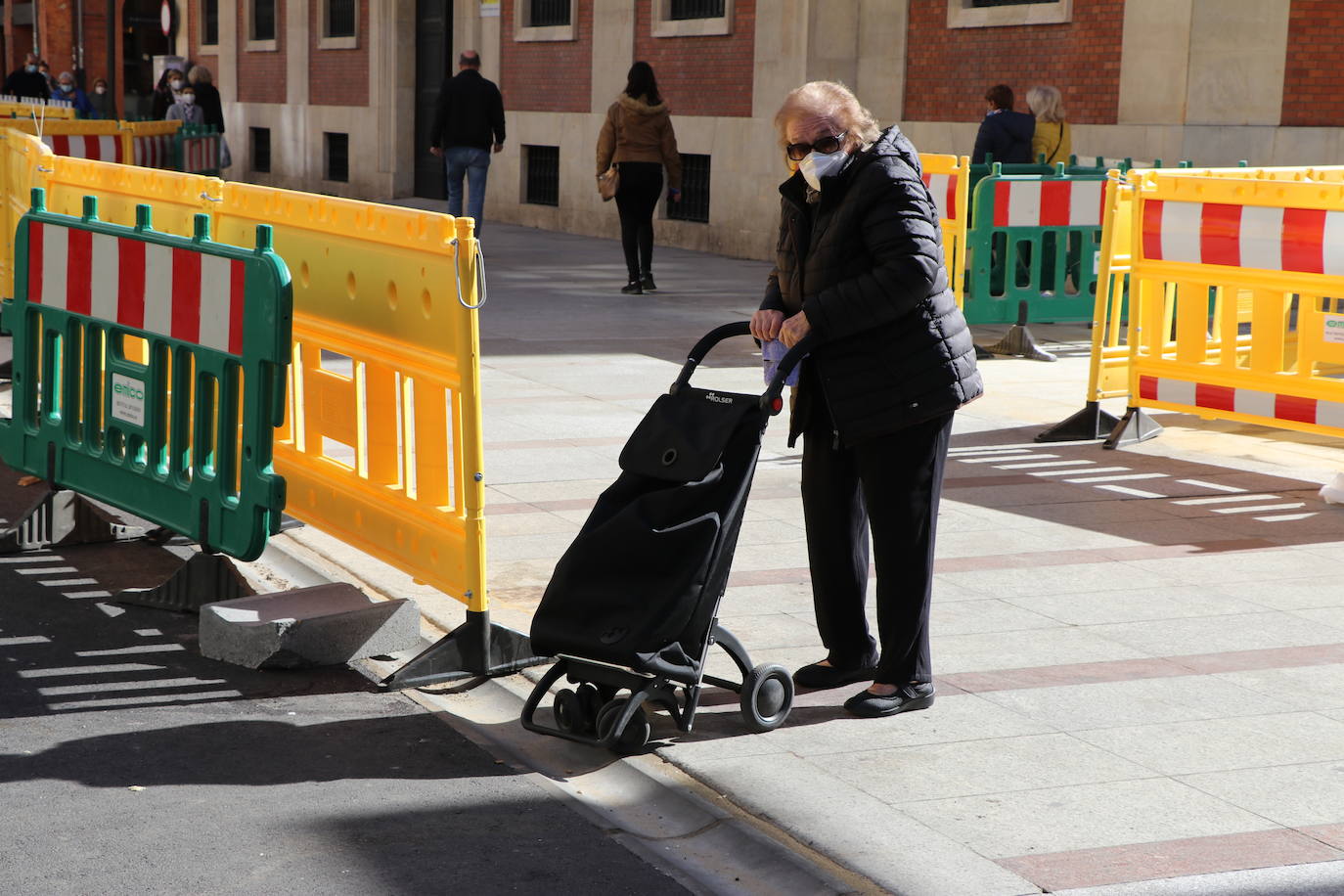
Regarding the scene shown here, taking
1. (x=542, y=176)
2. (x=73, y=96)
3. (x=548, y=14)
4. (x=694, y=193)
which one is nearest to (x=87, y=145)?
(x=694, y=193)

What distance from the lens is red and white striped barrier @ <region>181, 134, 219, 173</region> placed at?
18.1 metres

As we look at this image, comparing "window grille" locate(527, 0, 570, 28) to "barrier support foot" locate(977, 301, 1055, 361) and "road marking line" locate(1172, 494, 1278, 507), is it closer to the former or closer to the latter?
"barrier support foot" locate(977, 301, 1055, 361)

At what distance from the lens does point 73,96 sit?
31484mm

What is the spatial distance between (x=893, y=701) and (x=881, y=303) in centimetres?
109

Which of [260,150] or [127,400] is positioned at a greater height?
[260,150]

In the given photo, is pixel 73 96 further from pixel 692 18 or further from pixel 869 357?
pixel 869 357

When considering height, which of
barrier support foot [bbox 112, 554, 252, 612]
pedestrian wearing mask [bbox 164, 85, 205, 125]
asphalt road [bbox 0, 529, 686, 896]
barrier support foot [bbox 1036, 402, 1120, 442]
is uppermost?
pedestrian wearing mask [bbox 164, 85, 205, 125]

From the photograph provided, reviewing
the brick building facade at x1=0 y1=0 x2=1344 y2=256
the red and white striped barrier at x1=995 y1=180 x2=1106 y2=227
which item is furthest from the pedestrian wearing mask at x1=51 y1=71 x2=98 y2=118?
the red and white striped barrier at x1=995 y1=180 x2=1106 y2=227

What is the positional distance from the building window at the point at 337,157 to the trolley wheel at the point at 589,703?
25998mm

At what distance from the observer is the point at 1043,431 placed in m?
9.16

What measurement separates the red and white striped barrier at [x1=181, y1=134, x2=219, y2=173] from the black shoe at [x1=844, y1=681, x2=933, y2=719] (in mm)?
14301

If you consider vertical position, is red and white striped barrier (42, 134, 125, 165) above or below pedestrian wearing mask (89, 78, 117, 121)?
below

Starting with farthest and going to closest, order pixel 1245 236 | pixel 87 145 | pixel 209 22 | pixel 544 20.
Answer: pixel 209 22, pixel 544 20, pixel 87 145, pixel 1245 236

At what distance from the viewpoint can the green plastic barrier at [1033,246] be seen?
39.3 feet
